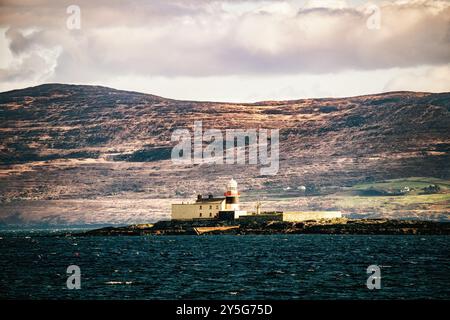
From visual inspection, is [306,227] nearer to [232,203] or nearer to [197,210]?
[232,203]

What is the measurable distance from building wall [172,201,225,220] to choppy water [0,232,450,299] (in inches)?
800

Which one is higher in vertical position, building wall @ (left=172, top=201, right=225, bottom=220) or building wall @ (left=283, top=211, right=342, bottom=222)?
building wall @ (left=172, top=201, right=225, bottom=220)

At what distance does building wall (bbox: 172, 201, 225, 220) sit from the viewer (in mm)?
163375

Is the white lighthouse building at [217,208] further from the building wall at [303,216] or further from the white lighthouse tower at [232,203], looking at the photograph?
the building wall at [303,216]

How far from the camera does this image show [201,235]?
166875 millimetres

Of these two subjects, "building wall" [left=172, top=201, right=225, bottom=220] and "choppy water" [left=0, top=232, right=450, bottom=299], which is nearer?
"choppy water" [left=0, top=232, right=450, bottom=299]

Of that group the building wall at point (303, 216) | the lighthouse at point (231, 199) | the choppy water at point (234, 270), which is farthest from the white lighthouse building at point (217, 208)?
the choppy water at point (234, 270)

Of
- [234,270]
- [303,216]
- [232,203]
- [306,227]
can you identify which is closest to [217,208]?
[232,203]

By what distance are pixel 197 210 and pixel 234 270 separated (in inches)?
2925

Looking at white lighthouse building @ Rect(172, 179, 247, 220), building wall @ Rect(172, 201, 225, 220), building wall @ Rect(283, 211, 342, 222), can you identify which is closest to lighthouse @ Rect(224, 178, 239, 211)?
white lighthouse building @ Rect(172, 179, 247, 220)

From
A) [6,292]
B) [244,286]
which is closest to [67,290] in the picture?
[6,292]

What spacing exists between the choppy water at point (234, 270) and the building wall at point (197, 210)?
20.3m

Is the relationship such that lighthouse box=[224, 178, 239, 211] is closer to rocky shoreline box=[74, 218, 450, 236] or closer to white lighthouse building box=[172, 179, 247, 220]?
white lighthouse building box=[172, 179, 247, 220]
